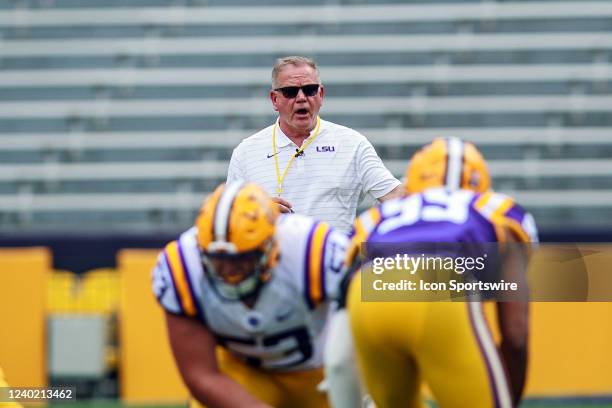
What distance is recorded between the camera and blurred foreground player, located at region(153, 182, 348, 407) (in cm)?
399

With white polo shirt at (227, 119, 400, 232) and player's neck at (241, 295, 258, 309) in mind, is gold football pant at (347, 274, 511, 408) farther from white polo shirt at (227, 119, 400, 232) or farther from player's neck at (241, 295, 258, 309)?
white polo shirt at (227, 119, 400, 232)

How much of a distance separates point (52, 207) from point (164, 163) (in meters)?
1.27

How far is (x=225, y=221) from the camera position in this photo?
396cm

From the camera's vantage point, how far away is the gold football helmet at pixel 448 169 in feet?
13.8

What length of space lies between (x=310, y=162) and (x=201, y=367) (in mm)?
1817

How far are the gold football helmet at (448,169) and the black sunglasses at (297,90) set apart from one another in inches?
61.8

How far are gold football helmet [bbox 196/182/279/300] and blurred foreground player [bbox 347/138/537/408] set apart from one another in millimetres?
318

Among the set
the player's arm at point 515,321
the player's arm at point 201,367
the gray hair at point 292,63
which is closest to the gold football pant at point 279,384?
the player's arm at point 201,367

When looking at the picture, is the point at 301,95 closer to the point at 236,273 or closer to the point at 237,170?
the point at 237,170

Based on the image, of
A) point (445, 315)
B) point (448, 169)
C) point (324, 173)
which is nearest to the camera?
point (445, 315)

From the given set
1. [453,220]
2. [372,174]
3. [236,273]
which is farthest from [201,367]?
[372,174]

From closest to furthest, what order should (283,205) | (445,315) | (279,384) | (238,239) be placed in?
(445,315) < (238,239) < (279,384) < (283,205)

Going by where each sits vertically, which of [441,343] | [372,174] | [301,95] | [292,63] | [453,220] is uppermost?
[292,63]

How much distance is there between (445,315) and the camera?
12.5 ft
